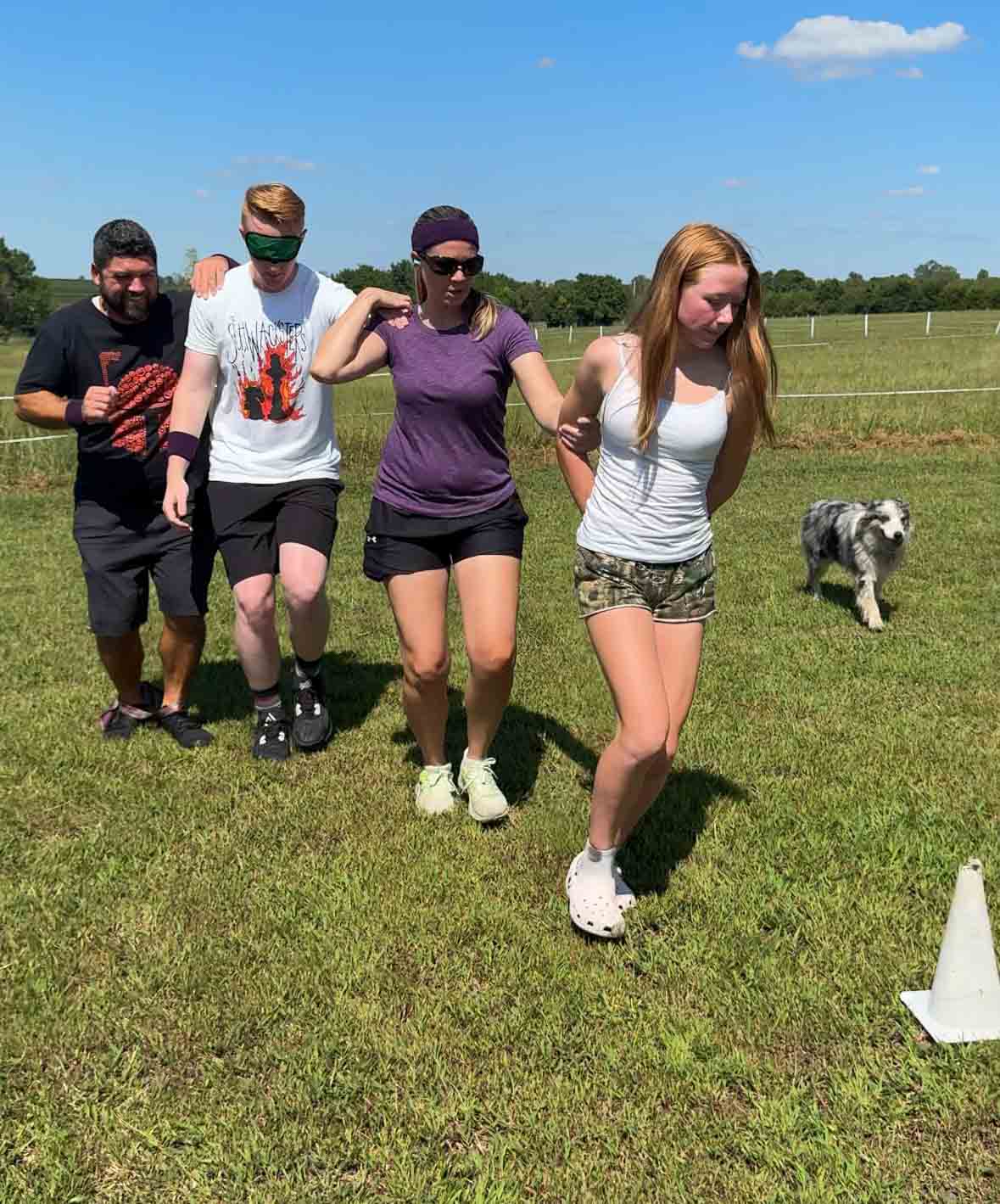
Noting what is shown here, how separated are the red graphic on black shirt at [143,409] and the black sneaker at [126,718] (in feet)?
4.45

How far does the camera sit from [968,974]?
9.11ft

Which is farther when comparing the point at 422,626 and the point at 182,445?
the point at 182,445

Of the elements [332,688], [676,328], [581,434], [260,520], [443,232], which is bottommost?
[332,688]

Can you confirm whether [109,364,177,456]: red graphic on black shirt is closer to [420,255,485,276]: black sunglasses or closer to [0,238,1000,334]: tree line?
[420,255,485,276]: black sunglasses

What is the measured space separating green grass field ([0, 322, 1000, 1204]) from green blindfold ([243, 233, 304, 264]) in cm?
240

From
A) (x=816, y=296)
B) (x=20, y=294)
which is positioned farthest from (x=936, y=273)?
(x=20, y=294)

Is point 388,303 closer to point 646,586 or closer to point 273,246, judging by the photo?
point 273,246

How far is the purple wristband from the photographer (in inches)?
173

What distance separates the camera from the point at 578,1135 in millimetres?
2541

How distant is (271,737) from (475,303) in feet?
7.81

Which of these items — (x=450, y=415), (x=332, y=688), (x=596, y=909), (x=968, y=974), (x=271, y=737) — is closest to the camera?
(x=968, y=974)

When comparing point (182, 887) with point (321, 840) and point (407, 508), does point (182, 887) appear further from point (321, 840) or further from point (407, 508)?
point (407, 508)

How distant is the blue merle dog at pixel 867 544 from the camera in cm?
702

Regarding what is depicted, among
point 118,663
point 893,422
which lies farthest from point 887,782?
point 893,422
